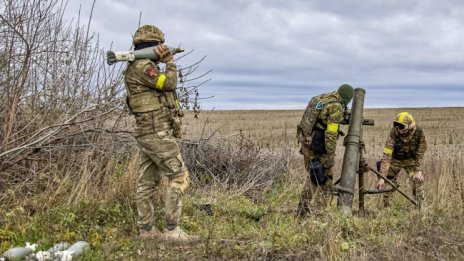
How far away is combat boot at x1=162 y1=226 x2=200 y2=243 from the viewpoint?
5161mm

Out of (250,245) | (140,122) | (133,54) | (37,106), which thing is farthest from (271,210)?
(37,106)

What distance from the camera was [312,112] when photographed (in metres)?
6.67

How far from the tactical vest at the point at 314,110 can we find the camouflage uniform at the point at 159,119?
6.92ft

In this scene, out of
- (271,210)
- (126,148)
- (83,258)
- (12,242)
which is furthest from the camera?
(126,148)

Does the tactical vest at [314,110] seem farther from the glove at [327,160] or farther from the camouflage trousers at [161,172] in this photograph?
the camouflage trousers at [161,172]

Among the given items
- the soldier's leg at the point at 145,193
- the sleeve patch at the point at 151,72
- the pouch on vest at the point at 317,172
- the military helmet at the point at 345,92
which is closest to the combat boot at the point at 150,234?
the soldier's leg at the point at 145,193

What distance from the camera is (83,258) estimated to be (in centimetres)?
A: 448

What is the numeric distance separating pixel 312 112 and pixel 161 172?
7.35 ft

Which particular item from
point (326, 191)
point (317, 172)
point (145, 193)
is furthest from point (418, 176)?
point (145, 193)

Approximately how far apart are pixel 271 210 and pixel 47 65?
12.4ft

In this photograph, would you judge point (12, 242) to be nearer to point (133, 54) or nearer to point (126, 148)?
point (133, 54)

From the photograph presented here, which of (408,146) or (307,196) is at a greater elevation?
(408,146)

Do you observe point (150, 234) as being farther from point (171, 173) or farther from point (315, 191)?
point (315, 191)

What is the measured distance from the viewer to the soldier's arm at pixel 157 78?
505cm
